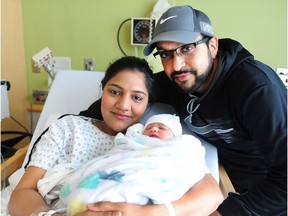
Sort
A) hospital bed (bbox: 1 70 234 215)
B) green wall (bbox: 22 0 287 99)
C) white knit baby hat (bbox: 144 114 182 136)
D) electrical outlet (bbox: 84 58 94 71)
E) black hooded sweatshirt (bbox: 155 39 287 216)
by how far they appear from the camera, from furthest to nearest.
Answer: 1. electrical outlet (bbox: 84 58 94 71)
2. green wall (bbox: 22 0 287 99)
3. hospital bed (bbox: 1 70 234 215)
4. white knit baby hat (bbox: 144 114 182 136)
5. black hooded sweatshirt (bbox: 155 39 287 216)

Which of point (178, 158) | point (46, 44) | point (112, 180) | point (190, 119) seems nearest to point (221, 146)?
point (190, 119)

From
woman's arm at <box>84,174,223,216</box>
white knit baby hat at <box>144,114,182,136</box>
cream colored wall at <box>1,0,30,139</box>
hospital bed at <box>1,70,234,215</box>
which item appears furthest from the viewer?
cream colored wall at <box>1,0,30,139</box>

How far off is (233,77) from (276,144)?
320 millimetres

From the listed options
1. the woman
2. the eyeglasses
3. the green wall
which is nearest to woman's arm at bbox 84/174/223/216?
the woman

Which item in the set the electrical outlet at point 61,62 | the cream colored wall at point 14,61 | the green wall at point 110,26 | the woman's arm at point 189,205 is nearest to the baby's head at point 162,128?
the woman's arm at point 189,205

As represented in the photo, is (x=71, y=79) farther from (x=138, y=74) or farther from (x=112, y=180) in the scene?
(x=112, y=180)

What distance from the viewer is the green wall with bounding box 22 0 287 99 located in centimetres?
205

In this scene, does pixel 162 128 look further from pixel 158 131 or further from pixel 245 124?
pixel 245 124

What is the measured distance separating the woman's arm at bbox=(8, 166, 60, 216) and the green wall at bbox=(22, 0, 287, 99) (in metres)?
1.31

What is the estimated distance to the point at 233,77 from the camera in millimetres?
1119

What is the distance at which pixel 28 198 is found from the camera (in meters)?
1.00

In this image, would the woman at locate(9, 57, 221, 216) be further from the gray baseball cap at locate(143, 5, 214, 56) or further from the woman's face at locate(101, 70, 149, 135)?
the gray baseball cap at locate(143, 5, 214, 56)

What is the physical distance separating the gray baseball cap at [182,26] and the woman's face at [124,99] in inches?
7.7

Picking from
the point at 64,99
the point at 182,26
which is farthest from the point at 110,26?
the point at 182,26
